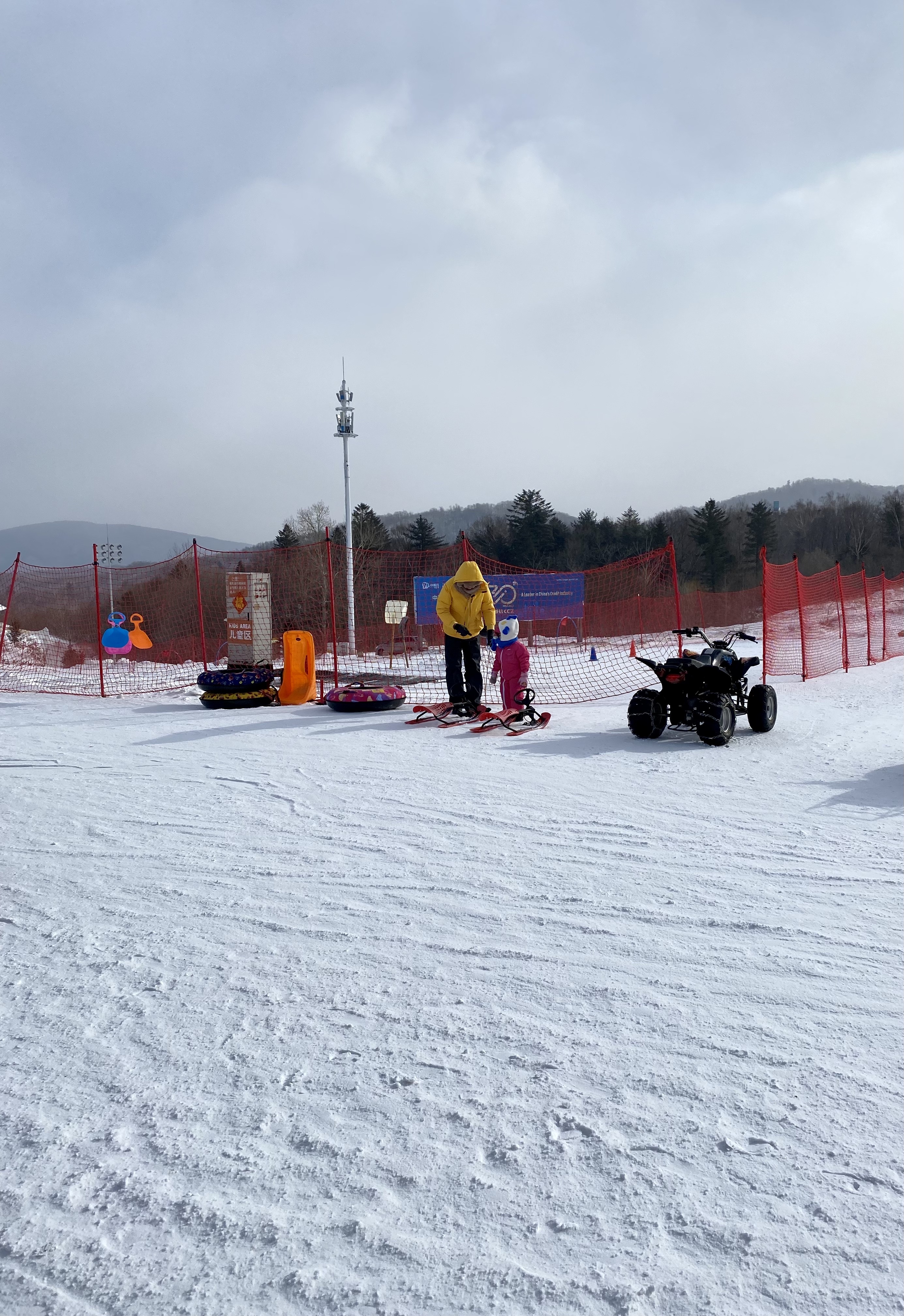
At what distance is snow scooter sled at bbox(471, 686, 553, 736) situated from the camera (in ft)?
27.5

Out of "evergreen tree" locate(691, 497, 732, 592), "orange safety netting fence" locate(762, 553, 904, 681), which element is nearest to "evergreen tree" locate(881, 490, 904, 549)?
"evergreen tree" locate(691, 497, 732, 592)

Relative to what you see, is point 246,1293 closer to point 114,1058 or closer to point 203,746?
point 114,1058

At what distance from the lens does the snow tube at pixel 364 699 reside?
9.73 meters

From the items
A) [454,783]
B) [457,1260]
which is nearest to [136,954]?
[457,1260]

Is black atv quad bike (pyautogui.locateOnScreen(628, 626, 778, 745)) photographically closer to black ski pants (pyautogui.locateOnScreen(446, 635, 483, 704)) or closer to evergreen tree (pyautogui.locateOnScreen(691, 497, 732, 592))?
black ski pants (pyautogui.locateOnScreen(446, 635, 483, 704))

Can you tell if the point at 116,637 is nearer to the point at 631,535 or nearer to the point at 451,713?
the point at 451,713

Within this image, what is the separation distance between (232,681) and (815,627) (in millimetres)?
12357

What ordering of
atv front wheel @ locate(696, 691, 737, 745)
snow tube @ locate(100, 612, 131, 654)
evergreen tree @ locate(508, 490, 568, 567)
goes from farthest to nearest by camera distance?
evergreen tree @ locate(508, 490, 568, 567) → snow tube @ locate(100, 612, 131, 654) → atv front wheel @ locate(696, 691, 737, 745)

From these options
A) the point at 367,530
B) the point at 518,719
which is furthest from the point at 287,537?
the point at 518,719

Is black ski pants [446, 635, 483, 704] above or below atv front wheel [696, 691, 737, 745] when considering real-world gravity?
above

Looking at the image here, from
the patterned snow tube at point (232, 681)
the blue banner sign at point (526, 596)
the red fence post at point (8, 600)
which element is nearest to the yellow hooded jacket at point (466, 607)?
the patterned snow tube at point (232, 681)

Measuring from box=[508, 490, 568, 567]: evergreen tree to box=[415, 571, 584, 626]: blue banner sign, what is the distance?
35.2 m

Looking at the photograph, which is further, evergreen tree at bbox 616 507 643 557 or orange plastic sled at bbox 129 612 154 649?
evergreen tree at bbox 616 507 643 557

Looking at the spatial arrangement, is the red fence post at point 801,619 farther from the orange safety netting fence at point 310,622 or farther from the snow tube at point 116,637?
the snow tube at point 116,637
